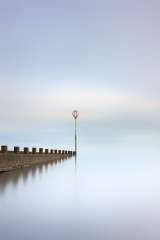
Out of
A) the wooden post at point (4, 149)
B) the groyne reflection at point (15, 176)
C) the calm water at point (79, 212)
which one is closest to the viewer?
the calm water at point (79, 212)

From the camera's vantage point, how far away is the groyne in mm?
23250

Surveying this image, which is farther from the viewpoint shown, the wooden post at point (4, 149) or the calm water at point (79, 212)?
the wooden post at point (4, 149)

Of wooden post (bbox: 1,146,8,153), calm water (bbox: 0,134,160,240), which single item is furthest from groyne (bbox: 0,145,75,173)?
calm water (bbox: 0,134,160,240)

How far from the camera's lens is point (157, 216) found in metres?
9.89

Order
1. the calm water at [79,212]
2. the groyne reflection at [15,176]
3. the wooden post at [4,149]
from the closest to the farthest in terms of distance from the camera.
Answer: the calm water at [79,212] → the groyne reflection at [15,176] → the wooden post at [4,149]

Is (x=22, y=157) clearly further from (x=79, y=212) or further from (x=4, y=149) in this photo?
(x=79, y=212)

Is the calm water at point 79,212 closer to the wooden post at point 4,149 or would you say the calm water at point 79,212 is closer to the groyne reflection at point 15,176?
the groyne reflection at point 15,176

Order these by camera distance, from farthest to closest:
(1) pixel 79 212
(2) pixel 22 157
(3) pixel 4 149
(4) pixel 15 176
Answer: (2) pixel 22 157, (3) pixel 4 149, (4) pixel 15 176, (1) pixel 79 212

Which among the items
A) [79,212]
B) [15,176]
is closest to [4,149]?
[15,176]

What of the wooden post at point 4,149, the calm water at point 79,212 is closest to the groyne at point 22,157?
the wooden post at point 4,149

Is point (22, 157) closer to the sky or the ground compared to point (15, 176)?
closer to the sky

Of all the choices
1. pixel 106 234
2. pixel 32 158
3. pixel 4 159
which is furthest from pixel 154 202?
pixel 32 158

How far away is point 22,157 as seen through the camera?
92.8ft

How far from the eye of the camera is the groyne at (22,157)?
23.2m
